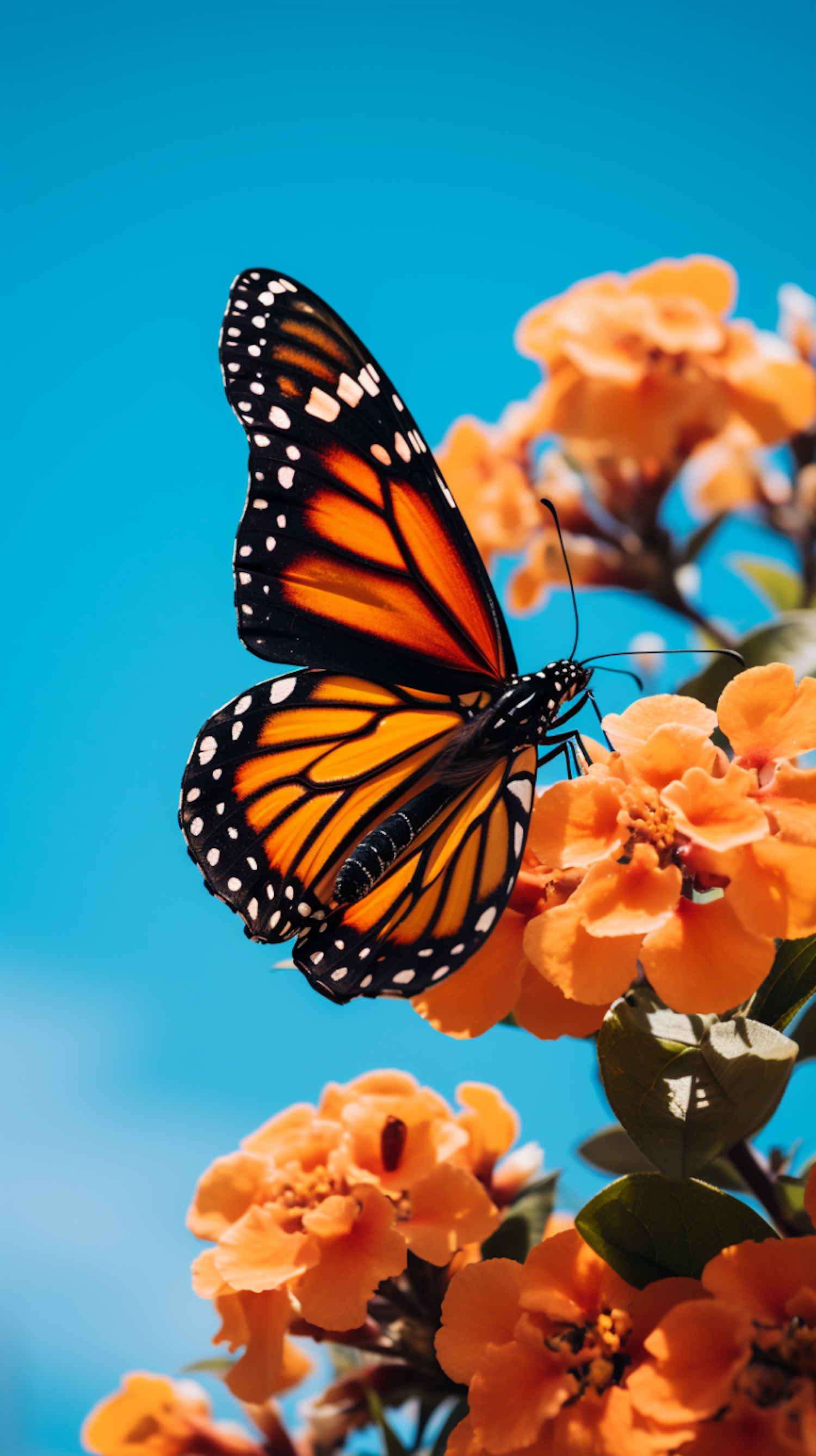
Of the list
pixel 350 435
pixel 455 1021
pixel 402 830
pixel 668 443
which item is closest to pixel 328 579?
pixel 350 435

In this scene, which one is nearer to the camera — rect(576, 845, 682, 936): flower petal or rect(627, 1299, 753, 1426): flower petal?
rect(627, 1299, 753, 1426): flower petal

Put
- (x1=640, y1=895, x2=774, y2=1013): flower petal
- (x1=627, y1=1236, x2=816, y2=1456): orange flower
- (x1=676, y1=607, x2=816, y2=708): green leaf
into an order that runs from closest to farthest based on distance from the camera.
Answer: (x1=627, y1=1236, x2=816, y2=1456): orange flower
(x1=640, y1=895, x2=774, y2=1013): flower petal
(x1=676, y1=607, x2=816, y2=708): green leaf

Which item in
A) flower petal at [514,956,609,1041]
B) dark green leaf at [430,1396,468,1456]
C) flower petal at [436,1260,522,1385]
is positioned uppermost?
flower petal at [514,956,609,1041]

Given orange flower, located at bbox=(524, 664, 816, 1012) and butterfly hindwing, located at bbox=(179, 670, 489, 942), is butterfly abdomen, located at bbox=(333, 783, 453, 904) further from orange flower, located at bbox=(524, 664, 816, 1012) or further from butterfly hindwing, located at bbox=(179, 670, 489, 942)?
orange flower, located at bbox=(524, 664, 816, 1012)

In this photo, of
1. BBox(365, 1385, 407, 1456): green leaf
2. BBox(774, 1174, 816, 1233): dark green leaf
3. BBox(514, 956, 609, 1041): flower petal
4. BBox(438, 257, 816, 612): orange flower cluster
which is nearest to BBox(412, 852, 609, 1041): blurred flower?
BBox(514, 956, 609, 1041): flower petal

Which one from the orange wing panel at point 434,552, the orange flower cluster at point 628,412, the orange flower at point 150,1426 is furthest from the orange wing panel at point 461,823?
the orange flower cluster at point 628,412

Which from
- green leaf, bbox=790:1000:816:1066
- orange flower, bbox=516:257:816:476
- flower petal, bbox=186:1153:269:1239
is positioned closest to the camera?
flower petal, bbox=186:1153:269:1239

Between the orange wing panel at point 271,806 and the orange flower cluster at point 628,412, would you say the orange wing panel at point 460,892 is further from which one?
the orange flower cluster at point 628,412
